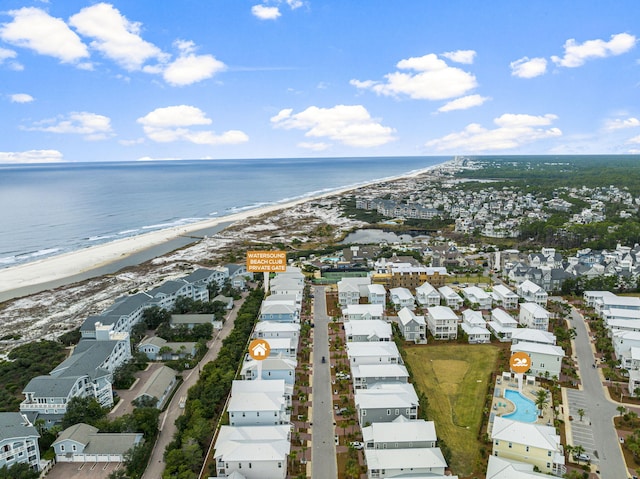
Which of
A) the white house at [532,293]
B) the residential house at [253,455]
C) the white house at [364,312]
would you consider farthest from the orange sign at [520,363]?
the white house at [532,293]

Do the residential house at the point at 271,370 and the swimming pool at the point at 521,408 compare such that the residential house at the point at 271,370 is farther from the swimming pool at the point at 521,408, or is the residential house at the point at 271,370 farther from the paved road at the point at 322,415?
the swimming pool at the point at 521,408

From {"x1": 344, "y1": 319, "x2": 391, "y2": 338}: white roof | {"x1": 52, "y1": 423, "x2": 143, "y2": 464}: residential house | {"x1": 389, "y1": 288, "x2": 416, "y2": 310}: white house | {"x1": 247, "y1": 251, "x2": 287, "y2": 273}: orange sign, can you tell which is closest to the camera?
{"x1": 52, "y1": 423, "x2": 143, "y2": 464}: residential house

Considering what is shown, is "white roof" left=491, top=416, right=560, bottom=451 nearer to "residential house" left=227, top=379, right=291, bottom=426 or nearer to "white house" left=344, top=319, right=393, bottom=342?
"residential house" left=227, top=379, right=291, bottom=426

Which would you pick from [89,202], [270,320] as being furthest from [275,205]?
[270,320]

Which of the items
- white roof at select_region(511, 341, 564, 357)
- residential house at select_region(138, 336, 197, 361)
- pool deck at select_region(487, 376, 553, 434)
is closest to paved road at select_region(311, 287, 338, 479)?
pool deck at select_region(487, 376, 553, 434)

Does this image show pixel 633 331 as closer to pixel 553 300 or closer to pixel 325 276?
pixel 553 300

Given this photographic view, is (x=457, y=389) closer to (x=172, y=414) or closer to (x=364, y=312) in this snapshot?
(x=364, y=312)
